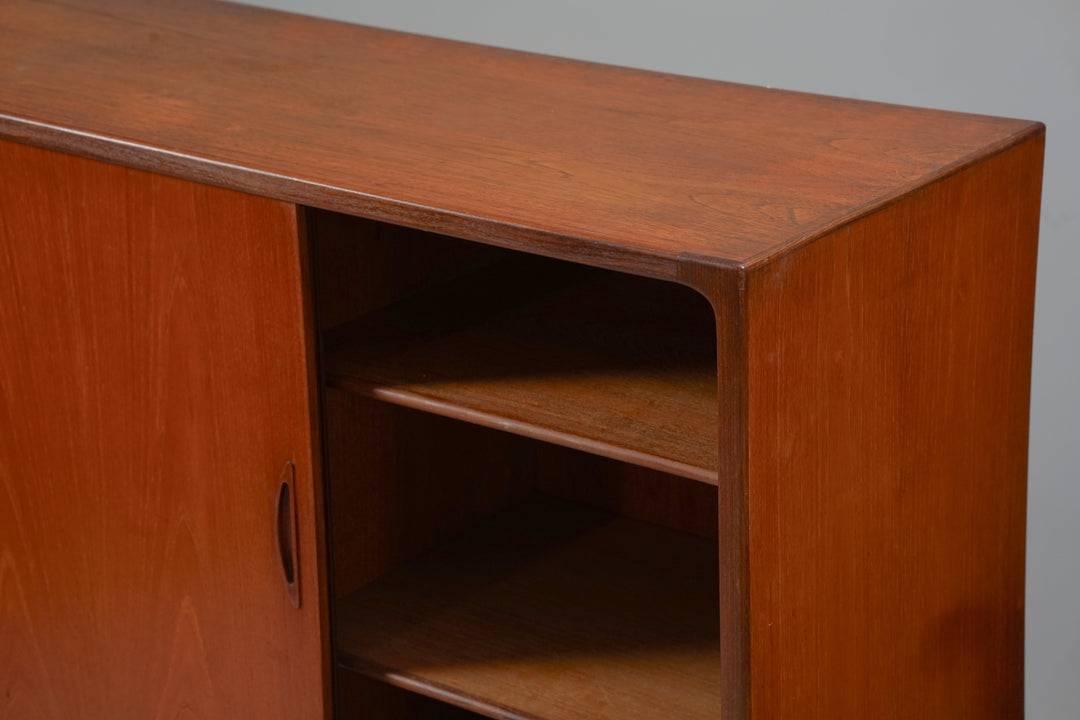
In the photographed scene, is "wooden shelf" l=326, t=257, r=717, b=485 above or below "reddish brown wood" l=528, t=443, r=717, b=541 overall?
above

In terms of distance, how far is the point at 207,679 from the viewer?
1.81 meters

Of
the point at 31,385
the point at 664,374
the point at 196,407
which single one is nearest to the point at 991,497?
the point at 664,374

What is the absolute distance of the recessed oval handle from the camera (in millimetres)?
1657

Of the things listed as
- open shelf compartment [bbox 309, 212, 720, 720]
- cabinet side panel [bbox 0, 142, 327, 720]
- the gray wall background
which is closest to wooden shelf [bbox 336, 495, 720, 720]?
open shelf compartment [bbox 309, 212, 720, 720]

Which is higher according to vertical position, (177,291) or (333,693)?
(177,291)

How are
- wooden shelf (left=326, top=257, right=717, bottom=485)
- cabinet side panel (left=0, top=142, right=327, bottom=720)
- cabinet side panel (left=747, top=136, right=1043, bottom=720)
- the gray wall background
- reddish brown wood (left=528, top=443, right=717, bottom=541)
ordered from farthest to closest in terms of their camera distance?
the gray wall background
reddish brown wood (left=528, top=443, right=717, bottom=541)
cabinet side panel (left=0, top=142, right=327, bottom=720)
wooden shelf (left=326, top=257, right=717, bottom=485)
cabinet side panel (left=747, top=136, right=1043, bottom=720)

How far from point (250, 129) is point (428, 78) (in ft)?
0.93

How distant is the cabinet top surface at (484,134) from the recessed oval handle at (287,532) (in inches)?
11.7

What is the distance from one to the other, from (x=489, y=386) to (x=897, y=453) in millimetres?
393

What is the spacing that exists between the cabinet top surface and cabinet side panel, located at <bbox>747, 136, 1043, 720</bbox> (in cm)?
5

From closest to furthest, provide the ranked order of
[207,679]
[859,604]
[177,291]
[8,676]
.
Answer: [859,604]
[177,291]
[207,679]
[8,676]

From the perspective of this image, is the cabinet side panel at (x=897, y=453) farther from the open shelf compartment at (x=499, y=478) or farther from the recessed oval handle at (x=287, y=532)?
the recessed oval handle at (x=287, y=532)

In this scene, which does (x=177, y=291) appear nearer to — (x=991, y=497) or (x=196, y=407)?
(x=196, y=407)

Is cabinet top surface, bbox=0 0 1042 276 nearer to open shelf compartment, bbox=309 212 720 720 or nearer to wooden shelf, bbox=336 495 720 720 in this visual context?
open shelf compartment, bbox=309 212 720 720
